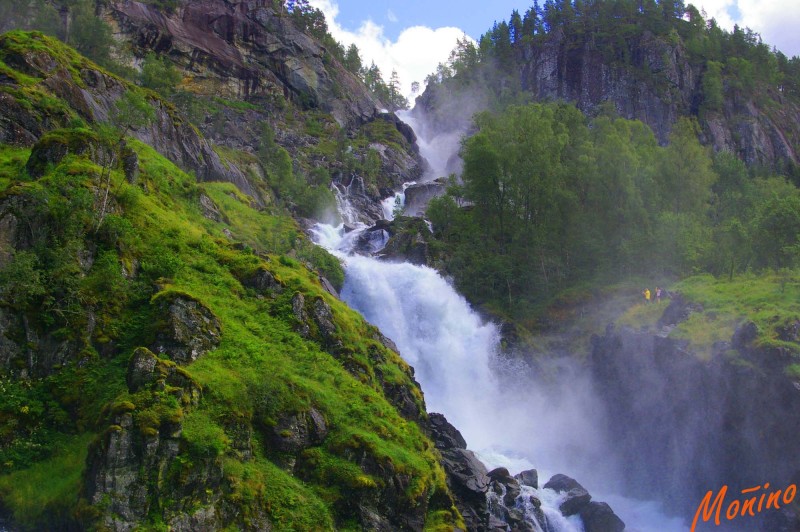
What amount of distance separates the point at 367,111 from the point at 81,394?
265 ft

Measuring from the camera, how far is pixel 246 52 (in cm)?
8000

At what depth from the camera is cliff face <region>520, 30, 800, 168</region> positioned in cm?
8169

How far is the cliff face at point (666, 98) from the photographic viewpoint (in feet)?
268

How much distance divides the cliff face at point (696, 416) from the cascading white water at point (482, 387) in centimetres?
139

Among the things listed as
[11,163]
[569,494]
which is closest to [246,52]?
[11,163]

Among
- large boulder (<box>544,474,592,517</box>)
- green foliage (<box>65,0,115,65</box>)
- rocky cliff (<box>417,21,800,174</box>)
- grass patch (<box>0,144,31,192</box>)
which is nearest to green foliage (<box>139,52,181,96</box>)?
green foliage (<box>65,0,115,65</box>)

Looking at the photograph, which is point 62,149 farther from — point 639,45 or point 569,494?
point 639,45

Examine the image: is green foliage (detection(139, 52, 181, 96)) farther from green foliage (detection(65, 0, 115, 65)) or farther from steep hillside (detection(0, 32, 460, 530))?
steep hillside (detection(0, 32, 460, 530))

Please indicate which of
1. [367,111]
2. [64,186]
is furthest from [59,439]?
[367,111]

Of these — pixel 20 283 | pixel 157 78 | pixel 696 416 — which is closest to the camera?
pixel 20 283

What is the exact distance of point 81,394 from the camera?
1594cm
